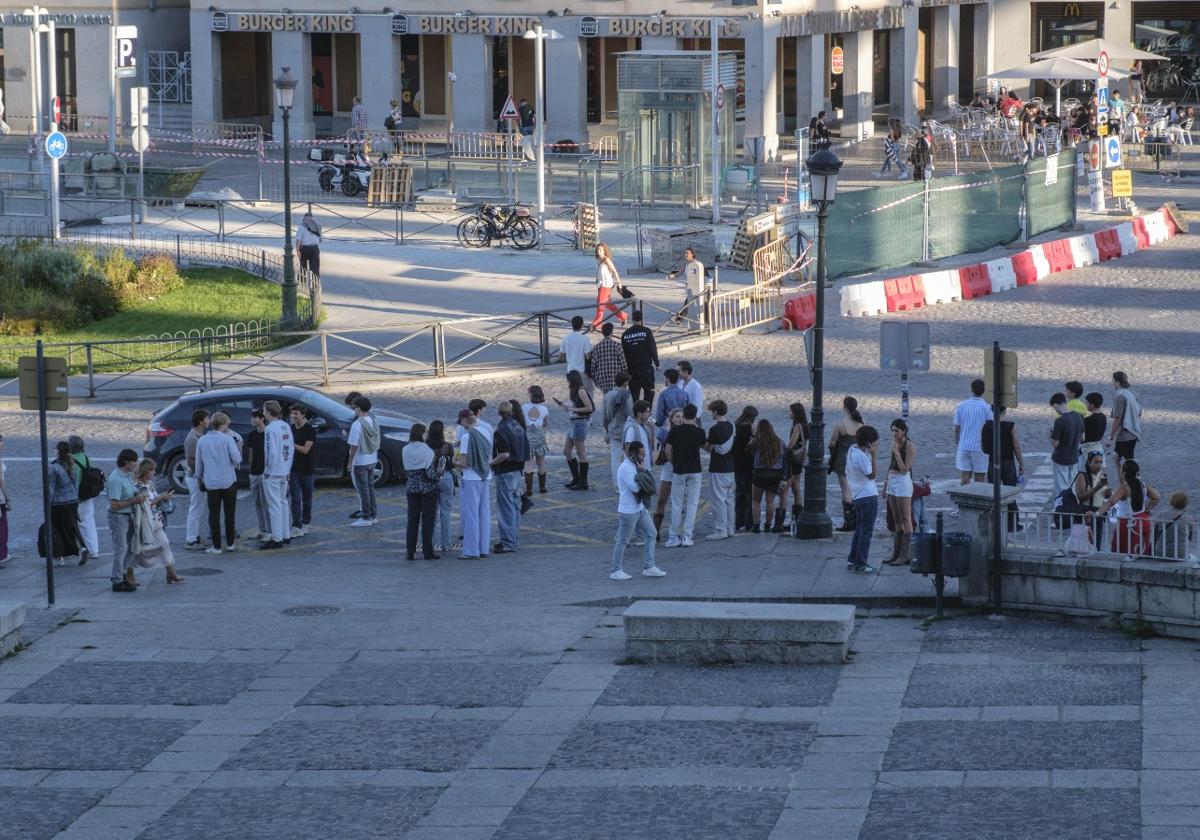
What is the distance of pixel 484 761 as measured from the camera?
13109 millimetres

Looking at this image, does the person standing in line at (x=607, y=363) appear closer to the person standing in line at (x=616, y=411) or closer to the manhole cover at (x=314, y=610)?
the person standing in line at (x=616, y=411)

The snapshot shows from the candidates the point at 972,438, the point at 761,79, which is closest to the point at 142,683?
the point at 972,438

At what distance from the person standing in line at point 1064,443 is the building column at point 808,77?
118ft

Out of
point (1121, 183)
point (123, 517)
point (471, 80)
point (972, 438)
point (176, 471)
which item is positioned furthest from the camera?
point (471, 80)

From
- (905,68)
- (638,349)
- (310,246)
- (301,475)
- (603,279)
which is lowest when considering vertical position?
(301,475)

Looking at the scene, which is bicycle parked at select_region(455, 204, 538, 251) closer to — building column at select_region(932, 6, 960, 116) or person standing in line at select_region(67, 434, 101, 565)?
person standing in line at select_region(67, 434, 101, 565)

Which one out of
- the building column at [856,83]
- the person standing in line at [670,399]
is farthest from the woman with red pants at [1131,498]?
the building column at [856,83]

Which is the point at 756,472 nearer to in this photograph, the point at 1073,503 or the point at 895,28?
the point at 1073,503

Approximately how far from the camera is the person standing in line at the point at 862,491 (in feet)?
58.4

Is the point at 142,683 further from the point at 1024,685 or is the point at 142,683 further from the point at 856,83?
the point at 856,83

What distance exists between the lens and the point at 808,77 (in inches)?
2152

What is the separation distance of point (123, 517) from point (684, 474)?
18.3 feet

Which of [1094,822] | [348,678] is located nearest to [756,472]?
[348,678]

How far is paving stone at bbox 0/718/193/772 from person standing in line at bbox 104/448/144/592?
4.33 m
